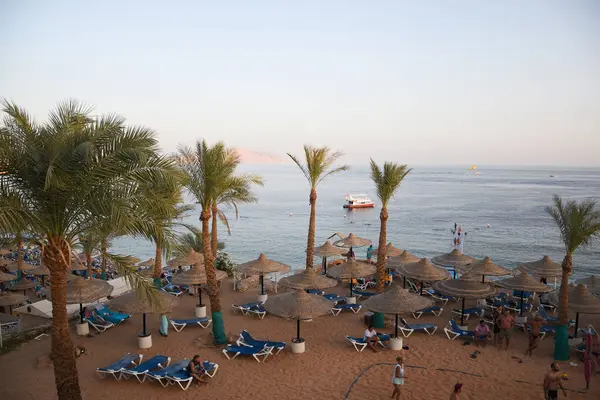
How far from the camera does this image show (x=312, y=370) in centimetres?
1102

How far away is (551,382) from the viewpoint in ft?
28.3

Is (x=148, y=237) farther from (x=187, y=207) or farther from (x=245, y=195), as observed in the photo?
(x=245, y=195)

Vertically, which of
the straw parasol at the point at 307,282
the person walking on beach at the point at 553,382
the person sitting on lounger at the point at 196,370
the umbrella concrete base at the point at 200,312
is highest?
the straw parasol at the point at 307,282

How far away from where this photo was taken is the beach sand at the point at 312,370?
974cm

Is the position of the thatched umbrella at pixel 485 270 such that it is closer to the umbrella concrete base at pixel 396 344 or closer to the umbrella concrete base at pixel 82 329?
the umbrella concrete base at pixel 396 344

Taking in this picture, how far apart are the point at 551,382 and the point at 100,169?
976 cm

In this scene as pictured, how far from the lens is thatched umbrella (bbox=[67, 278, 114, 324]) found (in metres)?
12.7

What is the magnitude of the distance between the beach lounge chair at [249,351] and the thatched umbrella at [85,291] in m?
4.59

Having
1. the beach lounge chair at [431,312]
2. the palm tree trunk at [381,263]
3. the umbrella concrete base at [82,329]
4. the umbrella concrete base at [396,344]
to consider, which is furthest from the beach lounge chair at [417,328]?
the umbrella concrete base at [82,329]

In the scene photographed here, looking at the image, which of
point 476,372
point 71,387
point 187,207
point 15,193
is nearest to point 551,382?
point 476,372

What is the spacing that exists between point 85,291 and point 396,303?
9461 millimetres

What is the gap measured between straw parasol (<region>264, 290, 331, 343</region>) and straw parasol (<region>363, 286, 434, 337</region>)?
1407mm

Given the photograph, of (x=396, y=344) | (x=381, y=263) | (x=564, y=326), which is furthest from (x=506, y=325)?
(x=381, y=263)

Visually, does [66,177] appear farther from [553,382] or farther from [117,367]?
[553,382]
